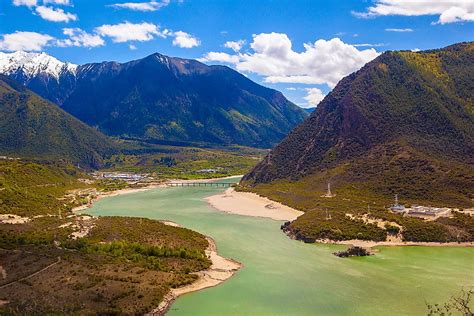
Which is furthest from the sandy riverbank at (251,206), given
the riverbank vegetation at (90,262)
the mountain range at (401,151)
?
the riverbank vegetation at (90,262)

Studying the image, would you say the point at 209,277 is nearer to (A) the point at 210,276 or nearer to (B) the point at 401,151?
(A) the point at 210,276

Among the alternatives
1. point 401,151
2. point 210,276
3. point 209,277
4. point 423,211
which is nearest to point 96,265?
point 209,277

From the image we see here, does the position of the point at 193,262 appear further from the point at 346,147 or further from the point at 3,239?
the point at 346,147

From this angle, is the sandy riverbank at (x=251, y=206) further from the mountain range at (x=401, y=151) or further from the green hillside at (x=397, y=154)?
the green hillside at (x=397, y=154)

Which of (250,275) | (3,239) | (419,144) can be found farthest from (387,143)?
(3,239)

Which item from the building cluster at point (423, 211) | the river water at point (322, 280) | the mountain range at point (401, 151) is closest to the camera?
the river water at point (322, 280)

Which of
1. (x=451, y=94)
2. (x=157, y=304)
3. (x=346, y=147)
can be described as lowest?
(x=157, y=304)
